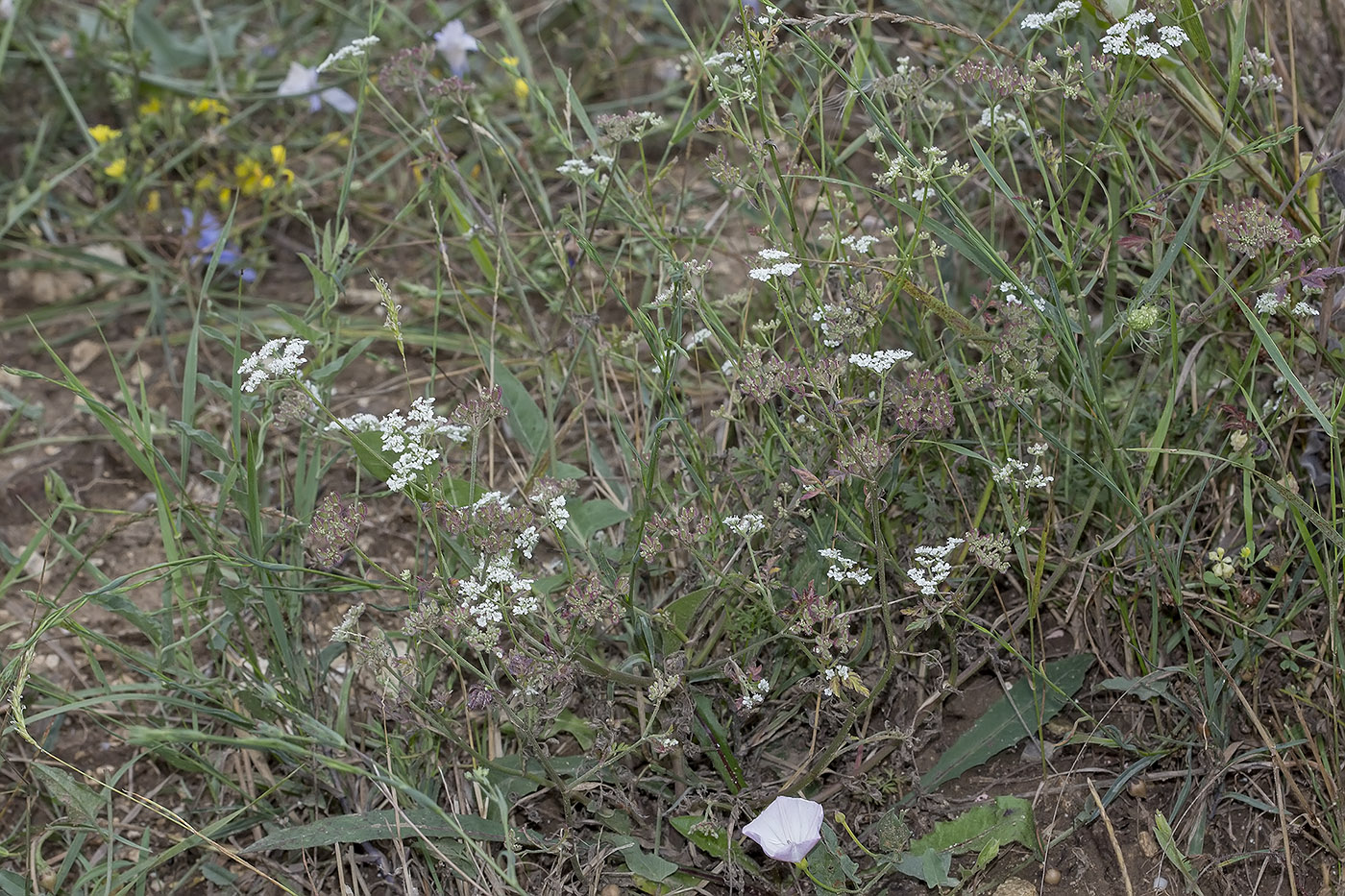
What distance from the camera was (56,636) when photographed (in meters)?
1.96

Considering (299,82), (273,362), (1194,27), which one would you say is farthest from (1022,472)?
(299,82)

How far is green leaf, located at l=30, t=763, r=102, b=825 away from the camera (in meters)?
1.55

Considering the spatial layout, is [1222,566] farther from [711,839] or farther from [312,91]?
[312,91]

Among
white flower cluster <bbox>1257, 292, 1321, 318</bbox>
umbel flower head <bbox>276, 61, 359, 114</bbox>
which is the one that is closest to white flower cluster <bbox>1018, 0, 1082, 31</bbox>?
white flower cluster <bbox>1257, 292, 1321, 318</bbox>

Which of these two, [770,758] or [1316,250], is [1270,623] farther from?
[770,758]

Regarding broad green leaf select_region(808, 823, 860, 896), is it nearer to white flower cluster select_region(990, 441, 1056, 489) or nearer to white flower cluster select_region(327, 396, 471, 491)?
white flower cluster select_region(990, 441, 1056, 489)

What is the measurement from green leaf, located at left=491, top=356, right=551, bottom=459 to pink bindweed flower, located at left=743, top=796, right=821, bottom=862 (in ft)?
Answer: 2.25

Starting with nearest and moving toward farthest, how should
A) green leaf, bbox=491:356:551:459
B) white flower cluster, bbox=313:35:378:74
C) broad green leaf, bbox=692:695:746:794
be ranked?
broad green leaf, bbox=692:695:746:794 → white flower cluster, bbox=313:35:378:74 → green leaf, bbox=491:356:551:459

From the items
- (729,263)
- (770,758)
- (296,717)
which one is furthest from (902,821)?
(729,263)

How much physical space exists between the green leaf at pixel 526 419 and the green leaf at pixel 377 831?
0.58 metres

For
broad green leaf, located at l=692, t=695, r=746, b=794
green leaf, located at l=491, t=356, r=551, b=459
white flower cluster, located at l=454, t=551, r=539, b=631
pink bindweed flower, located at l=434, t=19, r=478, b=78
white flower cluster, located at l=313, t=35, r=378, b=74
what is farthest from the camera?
pink bindweed flower, located at l=434, t=19, r=478, b=78

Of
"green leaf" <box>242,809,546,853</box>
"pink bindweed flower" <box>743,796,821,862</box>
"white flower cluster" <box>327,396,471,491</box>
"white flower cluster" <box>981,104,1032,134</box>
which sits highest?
"white flower cluster" <box>981,104,1032,134</box>

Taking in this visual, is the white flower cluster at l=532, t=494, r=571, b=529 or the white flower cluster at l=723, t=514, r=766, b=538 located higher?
the white flower cluster at l=532, t=494, r=571, b=529

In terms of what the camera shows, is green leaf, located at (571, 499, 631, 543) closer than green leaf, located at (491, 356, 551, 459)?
Yes
